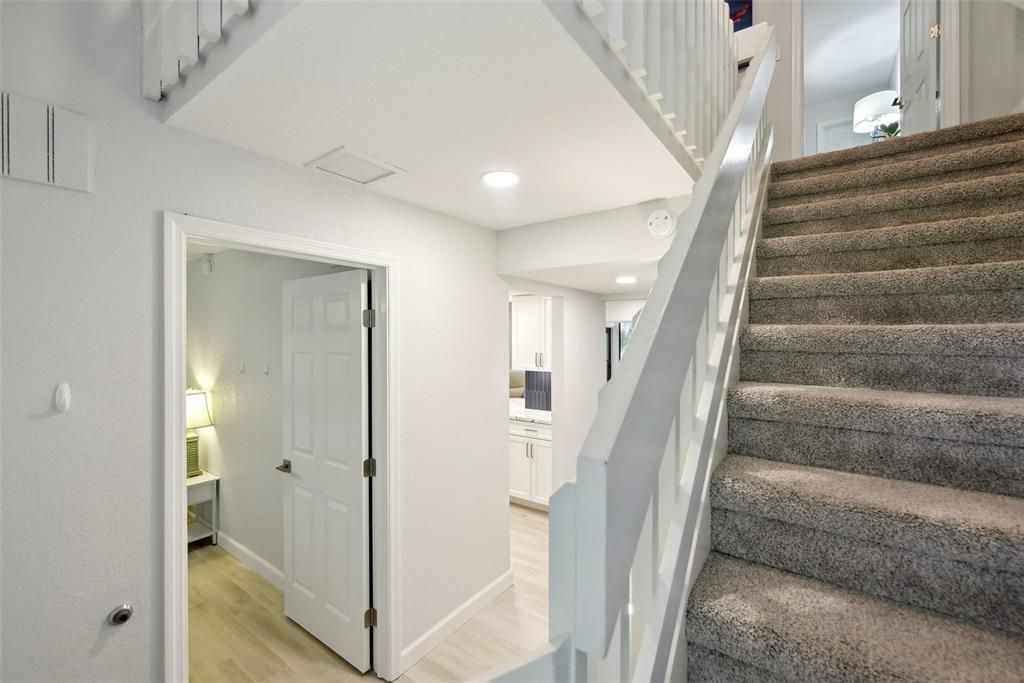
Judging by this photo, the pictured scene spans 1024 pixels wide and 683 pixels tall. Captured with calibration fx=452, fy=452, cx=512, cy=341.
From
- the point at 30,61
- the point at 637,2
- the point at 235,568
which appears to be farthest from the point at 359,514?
Answer: the point at 637,2

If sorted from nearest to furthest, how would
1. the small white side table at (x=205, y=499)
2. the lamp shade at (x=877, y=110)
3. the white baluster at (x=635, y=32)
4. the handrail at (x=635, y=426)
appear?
the handrail at (x=635, y=426) < the white baluster at (x=635, y=32) < the small white side table at (x=205, y=499) < the lamp shade at (x=877, y=110)

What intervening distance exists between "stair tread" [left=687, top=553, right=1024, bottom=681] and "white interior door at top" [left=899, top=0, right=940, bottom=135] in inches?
132

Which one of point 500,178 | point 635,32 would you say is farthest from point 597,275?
point 635,32

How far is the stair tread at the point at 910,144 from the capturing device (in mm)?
1876

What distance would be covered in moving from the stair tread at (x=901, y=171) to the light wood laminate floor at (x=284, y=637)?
8.79 feet

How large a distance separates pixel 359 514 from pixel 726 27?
2.97 m

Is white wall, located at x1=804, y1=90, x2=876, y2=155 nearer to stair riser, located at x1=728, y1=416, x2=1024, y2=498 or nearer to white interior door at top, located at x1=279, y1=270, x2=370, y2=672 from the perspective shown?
stair riser, located at x1=728, y1=416, x2=1024, y2=498

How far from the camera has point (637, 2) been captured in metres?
1.23

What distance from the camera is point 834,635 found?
790 mm

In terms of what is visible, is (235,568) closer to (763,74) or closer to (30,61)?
(30,61)

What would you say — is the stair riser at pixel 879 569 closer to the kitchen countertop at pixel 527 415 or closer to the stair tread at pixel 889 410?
the stair tread at pixel 889 410

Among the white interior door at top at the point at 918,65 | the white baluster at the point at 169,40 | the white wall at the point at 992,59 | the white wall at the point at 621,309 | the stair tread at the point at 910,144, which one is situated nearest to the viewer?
the white baluster at the point at 169,40

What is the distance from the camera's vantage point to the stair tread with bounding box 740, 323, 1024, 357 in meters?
1.12

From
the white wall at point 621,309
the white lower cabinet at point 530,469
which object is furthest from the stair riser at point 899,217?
the white lower cabinet at point 530,469
